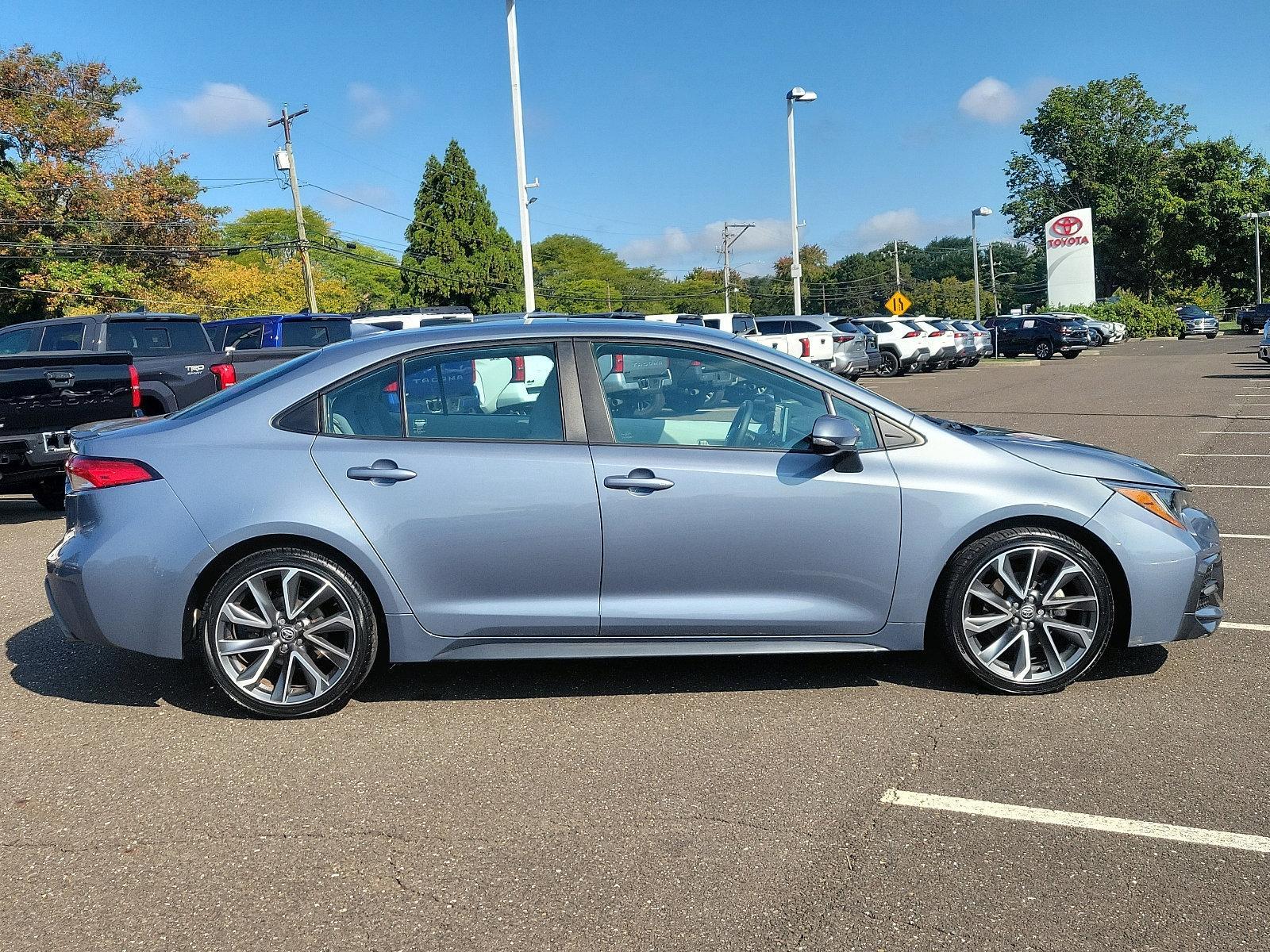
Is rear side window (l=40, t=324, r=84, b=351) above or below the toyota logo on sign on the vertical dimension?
below

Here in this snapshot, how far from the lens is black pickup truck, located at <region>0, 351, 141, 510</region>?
895 centimetres

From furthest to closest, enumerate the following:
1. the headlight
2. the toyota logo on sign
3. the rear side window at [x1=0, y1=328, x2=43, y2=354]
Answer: the toyota logo on sign, the rear side window at [x1=0, y1=328, x2=43, y2=354], the headlight

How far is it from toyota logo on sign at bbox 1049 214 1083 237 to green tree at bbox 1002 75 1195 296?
70.0ft

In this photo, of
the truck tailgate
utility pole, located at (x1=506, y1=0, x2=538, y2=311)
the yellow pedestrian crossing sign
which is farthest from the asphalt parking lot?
the yellow pedestrian crossing sign

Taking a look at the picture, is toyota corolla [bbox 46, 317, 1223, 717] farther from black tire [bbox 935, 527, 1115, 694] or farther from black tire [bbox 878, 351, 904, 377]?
black tire [bbox 878, 351, 904, 377]

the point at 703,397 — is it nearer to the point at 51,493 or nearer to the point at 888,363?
the point at 51,493

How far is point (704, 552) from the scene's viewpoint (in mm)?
4445

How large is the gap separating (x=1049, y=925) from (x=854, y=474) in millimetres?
2013

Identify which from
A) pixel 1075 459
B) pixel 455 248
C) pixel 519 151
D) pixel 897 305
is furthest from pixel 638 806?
pixel 455 248

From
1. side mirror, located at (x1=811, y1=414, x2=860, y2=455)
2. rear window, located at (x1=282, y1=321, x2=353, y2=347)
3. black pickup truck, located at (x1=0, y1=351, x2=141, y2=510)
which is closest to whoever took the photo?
side mirror, located at (x1=811, y1=414, x2=860, y2=455)

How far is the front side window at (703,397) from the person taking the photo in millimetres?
4602

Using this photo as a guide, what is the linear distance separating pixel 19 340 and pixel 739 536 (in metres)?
11.9

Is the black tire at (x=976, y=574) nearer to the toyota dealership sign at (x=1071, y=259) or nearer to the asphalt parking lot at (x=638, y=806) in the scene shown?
the asphalt parking lot at (x=638, y=806)

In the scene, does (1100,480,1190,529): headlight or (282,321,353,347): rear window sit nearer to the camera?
(1100,480,1190,529): headlight
